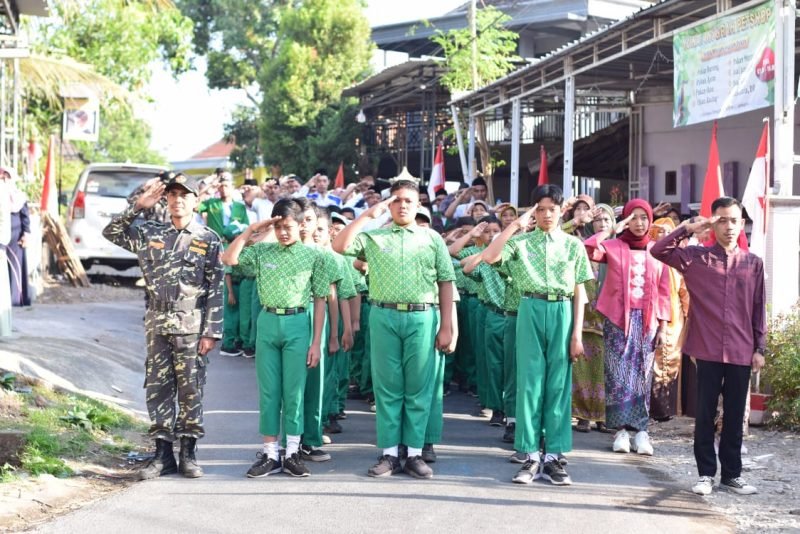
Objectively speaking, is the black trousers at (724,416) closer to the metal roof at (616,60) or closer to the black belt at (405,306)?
the black belt at (405,306)

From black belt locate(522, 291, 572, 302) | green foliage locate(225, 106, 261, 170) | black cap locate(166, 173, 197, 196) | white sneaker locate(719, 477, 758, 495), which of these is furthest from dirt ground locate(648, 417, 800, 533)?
green foliage locate(225, 106, 261, 170)

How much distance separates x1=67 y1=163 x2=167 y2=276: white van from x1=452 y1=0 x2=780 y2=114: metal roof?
6.12 metres

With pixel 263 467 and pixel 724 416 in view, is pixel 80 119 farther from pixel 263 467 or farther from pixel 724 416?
pixel 724 416

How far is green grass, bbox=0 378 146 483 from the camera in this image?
754 cm

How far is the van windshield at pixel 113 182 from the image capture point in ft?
64.8

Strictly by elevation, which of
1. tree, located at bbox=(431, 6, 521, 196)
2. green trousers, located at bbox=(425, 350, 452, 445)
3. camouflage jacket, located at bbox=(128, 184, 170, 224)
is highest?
tree, located at bbox=(431, 6, 521, 196)

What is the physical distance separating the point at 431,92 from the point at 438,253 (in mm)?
17899

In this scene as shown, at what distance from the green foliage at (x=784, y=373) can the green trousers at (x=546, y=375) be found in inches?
103

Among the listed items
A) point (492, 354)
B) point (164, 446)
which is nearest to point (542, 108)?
point (492, 354)

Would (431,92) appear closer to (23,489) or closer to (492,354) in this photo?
(492,354)

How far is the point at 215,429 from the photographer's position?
928cm

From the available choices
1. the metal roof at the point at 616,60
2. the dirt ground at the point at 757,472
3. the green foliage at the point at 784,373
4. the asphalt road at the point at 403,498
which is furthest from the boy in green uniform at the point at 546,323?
the metal roof at the point at 616,60

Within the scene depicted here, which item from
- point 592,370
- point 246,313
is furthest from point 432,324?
point 246,313

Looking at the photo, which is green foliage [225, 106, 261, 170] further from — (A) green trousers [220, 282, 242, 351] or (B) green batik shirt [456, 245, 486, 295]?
(B) green batik shirt [456, 245, 486, 295]
